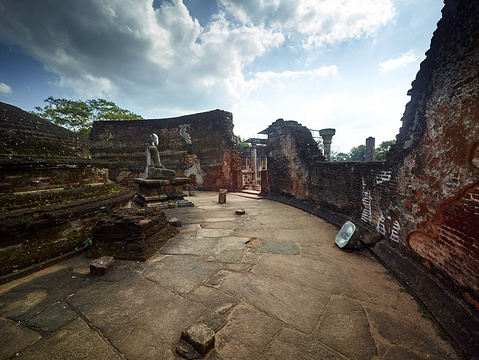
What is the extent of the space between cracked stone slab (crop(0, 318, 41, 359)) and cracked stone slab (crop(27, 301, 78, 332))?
0.07 metres

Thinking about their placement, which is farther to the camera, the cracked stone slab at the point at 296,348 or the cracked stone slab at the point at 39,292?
the cracked stone slab at the point at 39,292

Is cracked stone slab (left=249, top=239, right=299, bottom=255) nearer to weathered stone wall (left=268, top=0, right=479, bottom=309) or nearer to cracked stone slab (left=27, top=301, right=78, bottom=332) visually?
weathered stone wall (left=268, top=0, right=479, bottom=309)

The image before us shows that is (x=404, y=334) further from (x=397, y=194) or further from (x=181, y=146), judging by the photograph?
(x=181, y=146)

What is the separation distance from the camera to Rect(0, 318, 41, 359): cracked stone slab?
4.60 ft

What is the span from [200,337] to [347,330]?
125 cm

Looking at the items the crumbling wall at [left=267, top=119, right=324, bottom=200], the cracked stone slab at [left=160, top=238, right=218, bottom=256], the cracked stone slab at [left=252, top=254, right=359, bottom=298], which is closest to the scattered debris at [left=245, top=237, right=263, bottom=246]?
the cracked stone slab at [left=252, top=254, right=359, bottom=298]

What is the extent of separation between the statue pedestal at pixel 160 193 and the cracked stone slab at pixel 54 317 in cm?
457

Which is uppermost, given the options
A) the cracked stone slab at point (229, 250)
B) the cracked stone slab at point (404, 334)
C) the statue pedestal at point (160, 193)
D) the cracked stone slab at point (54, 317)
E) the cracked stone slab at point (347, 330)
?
the statue pedestal at point (160, 193)

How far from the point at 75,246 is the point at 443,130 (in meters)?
5.33

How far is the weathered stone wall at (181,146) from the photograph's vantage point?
11.3 m

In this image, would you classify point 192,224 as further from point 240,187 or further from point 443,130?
point 240,187

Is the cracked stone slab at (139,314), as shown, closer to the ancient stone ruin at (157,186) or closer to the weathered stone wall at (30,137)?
the weathered stone wall at (30,137)

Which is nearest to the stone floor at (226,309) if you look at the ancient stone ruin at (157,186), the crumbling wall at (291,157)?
the crumbling wall at (291,157)

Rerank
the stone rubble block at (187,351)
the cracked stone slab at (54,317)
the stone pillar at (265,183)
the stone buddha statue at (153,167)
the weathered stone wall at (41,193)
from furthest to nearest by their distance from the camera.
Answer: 1. the stone pillar at (265,183)
2. the stone buddha statue at (153,167)
3. the weathered stone wall at (41,193)
4. the cracked stone slab at (54,317)
5. the stone rubble block at (187,351)
